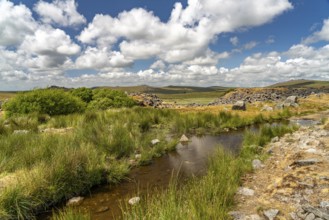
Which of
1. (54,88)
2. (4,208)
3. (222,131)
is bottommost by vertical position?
(222,131)

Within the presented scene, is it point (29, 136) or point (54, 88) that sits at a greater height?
point (54, 88)

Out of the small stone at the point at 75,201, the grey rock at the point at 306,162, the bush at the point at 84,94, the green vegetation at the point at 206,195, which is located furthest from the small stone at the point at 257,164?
the bush at the point at 84,94

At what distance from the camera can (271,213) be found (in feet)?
14.0

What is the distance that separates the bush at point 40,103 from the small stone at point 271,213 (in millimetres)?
17106

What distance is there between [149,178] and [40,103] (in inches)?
543

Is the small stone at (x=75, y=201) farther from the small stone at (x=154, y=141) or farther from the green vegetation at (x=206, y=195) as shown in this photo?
the small stone at (x=154, y=141)

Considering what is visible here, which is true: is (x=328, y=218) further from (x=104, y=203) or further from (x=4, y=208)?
(x=4, y=208)

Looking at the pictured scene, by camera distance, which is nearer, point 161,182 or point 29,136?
point 161,182

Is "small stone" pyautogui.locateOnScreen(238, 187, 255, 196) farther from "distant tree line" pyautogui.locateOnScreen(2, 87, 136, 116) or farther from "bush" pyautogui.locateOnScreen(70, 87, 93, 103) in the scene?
"bush" pyautogui.locateOnScreen(70, 87, 93, 103)

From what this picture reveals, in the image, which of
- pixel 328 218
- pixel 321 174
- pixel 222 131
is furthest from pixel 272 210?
pixel 222 131

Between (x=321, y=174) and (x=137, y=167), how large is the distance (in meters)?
5.49

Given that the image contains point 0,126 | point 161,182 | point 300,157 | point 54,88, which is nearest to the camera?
point 300,157

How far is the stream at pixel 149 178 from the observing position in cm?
590

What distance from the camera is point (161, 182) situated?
7.49m
